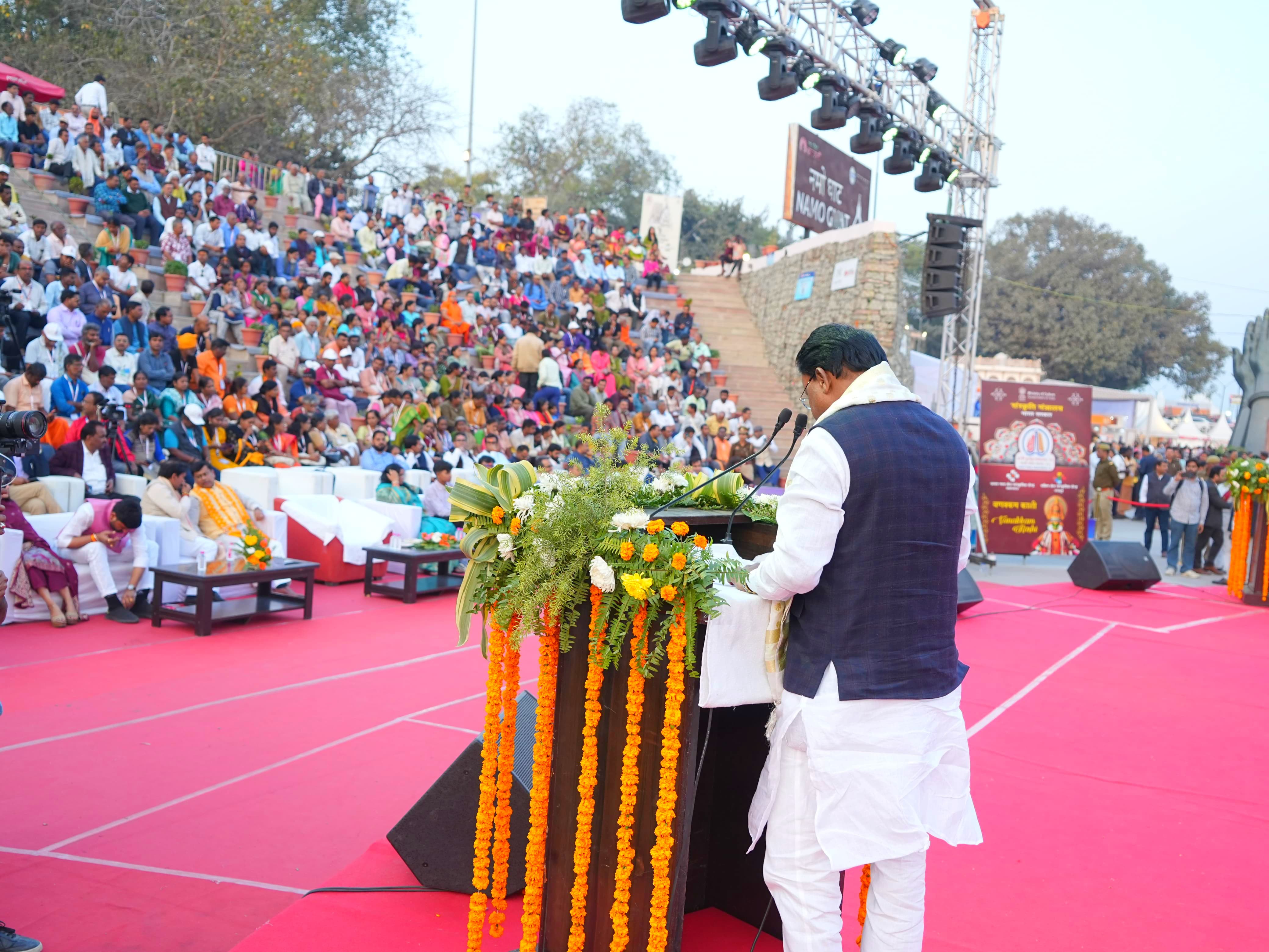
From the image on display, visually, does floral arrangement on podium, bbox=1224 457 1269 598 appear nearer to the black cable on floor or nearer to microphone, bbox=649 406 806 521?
microphone, bbox=649 406 806 521

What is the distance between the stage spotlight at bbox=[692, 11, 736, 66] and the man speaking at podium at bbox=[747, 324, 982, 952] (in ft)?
27.6

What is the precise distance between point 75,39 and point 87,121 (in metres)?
10.2

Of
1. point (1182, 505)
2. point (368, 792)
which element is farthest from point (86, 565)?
point (1182, 505)

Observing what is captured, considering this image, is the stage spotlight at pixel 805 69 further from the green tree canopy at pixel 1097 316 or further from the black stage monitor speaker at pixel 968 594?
the green tree canopy at pixel 1097 316

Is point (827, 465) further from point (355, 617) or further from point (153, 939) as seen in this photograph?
point (355, 617)

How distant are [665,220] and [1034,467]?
60.0 feet

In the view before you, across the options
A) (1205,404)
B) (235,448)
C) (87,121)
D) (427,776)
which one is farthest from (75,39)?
(1205,404)

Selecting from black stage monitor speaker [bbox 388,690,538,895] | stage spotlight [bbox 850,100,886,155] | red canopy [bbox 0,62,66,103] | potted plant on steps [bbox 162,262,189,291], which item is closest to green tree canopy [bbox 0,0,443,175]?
red canopy [bbox 0,62,66,103]

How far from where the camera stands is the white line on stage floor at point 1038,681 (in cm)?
593

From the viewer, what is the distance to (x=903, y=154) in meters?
12.7

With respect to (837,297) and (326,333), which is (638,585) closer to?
(326,333)

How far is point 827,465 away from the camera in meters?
2.32

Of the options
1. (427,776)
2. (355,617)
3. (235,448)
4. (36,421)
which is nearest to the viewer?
(36,421)

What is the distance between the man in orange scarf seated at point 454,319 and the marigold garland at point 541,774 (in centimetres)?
1518
